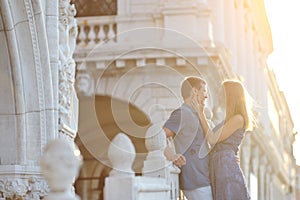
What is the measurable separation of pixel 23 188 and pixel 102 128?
17.2 meters

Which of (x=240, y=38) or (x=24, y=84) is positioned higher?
(x=24, y=84)

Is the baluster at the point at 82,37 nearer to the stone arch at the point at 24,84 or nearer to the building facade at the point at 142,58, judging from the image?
the building facade at the point at 142,58

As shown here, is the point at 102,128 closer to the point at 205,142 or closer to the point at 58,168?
the point at 205,142

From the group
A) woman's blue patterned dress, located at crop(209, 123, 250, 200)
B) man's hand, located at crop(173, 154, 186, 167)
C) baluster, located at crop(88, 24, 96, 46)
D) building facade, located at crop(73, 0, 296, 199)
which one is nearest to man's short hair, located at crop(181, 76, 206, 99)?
woman's blue patterned dress, located at crop(209, 123, 250, 200)

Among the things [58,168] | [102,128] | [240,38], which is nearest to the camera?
[58,168]

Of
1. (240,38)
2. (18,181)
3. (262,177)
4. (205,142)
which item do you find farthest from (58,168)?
(262,177)

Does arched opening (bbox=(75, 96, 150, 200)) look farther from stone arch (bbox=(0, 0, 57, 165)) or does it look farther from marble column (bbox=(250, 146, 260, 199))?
stone arch (bbox=(0, 0, 57, 165))

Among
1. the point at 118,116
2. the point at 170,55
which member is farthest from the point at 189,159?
the point at 118,116

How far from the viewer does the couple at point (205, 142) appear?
9016 mm

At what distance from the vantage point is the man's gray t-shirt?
9022mm

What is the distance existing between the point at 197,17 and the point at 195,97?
557 inches

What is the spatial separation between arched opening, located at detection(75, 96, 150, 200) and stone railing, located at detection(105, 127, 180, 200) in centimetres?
913

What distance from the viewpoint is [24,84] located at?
9883mm

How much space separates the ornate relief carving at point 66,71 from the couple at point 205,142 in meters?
1.69
